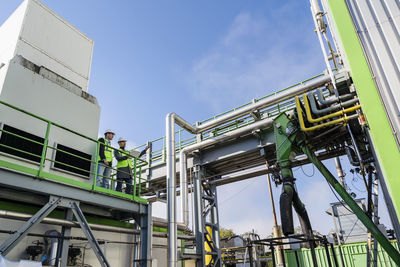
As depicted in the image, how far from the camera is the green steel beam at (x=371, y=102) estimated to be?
3.80 m

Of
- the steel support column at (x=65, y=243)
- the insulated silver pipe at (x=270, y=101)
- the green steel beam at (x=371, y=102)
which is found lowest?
the steel support column at (x=65, y=243)

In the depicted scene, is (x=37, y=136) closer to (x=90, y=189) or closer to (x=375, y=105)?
(x=90, y=189)

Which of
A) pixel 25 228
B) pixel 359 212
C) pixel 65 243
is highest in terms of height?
pixel 359 212

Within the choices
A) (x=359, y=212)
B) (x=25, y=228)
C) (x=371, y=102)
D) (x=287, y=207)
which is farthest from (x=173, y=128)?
(x=371, y=102)

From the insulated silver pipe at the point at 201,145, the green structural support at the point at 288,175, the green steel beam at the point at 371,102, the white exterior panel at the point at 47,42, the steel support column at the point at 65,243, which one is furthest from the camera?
the insulated silver pipe at the point at 201,145

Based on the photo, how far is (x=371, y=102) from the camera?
4246mm

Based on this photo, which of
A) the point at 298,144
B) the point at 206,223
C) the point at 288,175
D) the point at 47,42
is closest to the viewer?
the point at 288,175

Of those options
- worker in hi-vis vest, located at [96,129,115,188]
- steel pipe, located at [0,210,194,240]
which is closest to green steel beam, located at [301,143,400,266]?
steel pipe, located at [0,210,194,240]

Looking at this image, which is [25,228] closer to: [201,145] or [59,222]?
[59,222]

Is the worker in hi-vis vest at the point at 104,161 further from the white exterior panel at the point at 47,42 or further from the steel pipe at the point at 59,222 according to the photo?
the white exterior panel at the point at 47,42

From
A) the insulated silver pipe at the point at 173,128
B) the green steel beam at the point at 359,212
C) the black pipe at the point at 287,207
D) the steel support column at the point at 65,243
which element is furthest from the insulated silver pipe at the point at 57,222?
the green steel beam at the point at 359,212

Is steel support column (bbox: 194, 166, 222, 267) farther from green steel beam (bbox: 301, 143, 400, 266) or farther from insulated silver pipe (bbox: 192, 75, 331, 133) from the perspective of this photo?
green steel beam (bbox: 301, 143, 400, 266)

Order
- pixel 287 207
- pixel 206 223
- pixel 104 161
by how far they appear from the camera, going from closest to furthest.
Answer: pixel 287 207
pixel 104 161
pixel 206 223

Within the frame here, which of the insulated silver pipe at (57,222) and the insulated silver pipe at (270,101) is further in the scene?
the insulated silver pipe at (270,101)
